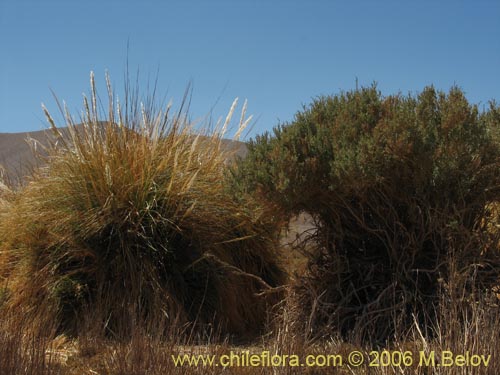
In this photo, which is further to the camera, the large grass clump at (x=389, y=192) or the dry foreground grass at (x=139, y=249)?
the dry foreground grass at (x=139, y=249)

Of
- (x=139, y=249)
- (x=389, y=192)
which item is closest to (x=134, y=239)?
(x=139, y=249)

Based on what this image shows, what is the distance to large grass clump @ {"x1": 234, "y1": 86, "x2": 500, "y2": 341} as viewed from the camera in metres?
4.93

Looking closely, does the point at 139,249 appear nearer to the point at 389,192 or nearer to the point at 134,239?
the point at 134,239

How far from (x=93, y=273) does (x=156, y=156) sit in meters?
1.28

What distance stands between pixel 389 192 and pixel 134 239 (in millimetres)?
2251

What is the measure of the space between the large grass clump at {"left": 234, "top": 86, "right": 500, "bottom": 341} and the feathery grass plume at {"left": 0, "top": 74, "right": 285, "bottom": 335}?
1.90 ft

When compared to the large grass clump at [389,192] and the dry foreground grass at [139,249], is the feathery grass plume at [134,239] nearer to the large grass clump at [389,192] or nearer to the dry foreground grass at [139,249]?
the dry foreground grass at [139,249]

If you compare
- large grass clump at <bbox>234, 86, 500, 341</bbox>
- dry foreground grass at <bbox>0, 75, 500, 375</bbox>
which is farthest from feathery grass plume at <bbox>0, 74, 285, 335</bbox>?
large grass clump at <bbox>234, 86, 500, 341</bbox>

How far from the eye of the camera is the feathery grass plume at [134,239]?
5.77 meters

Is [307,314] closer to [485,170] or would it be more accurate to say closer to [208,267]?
[208,267]

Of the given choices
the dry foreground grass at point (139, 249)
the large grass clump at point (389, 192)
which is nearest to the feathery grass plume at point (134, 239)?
the dry foreground grass at point (139, 249)

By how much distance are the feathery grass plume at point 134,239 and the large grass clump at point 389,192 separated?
580 mm

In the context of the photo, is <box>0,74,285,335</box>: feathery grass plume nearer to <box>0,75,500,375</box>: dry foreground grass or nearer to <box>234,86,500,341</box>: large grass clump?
<box>0,75,500,375</box>: dry foreground grass

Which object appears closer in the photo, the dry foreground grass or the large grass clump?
the large grass clump
